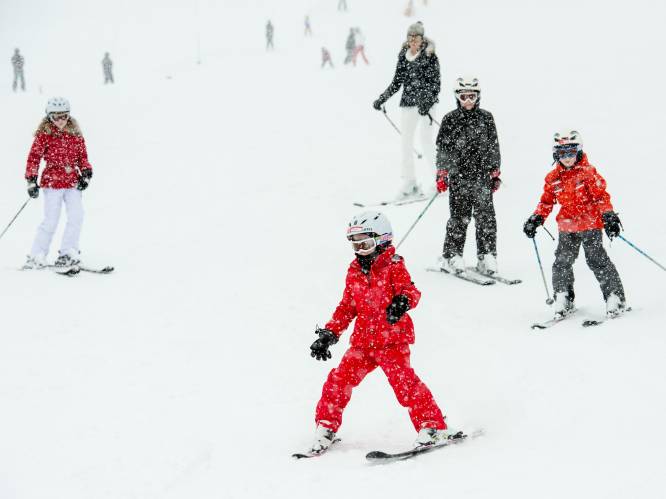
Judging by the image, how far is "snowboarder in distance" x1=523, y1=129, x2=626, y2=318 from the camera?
6.94 metres

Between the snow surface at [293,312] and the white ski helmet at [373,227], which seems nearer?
the snow surface at [293,312]

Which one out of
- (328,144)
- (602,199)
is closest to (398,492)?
(602,199)

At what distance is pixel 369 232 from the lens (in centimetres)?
540

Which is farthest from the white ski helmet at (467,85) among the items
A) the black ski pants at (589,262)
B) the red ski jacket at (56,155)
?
the red ski jacket at (56,155)

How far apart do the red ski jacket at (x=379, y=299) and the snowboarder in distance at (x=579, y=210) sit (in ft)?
6.86

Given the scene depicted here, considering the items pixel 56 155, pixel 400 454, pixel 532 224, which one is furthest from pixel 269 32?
pixel 400 454

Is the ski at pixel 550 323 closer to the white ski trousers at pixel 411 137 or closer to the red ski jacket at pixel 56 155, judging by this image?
the white ski trousers at pixel 411 137

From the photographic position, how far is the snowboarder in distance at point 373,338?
5.32 meters

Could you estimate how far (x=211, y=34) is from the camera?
4903cm

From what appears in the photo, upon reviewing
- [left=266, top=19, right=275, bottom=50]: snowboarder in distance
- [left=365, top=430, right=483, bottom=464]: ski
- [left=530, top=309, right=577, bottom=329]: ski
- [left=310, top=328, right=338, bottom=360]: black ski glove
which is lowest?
[left=365, top=430, right=483, bottom=464]: ski

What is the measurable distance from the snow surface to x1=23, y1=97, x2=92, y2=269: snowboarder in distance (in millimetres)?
415

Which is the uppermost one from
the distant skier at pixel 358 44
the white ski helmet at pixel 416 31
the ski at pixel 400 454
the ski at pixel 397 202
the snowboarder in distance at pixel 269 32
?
the snowboarder in distance at pixel 269 32

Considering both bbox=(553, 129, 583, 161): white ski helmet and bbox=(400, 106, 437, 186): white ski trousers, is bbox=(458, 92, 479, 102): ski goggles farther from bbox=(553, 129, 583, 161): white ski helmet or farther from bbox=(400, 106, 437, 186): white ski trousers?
bbox=(400, 106, 437, 186): white ski trousers

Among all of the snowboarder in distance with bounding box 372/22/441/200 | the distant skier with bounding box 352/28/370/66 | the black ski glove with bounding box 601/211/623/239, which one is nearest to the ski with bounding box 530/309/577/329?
the black ski glove with bounding box 601/211/623/239
